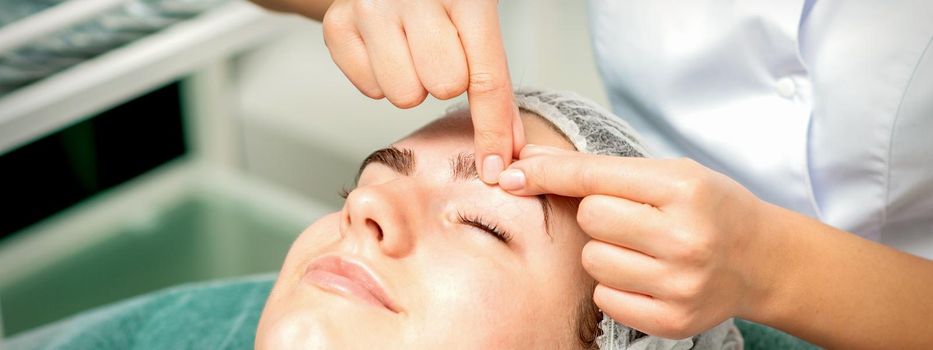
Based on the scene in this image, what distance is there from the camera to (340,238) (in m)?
1.16

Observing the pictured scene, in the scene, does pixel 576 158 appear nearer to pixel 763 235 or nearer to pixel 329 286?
pixel 763 235

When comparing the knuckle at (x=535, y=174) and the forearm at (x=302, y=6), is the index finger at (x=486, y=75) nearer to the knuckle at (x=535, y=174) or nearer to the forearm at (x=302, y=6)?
the knuckle at (x=535, y=174)

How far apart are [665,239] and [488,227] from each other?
261mm

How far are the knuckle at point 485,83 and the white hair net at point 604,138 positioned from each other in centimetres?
21

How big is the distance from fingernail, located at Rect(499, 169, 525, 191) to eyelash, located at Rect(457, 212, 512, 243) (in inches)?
2.0

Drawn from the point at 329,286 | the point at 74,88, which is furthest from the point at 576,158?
the point at 74,88

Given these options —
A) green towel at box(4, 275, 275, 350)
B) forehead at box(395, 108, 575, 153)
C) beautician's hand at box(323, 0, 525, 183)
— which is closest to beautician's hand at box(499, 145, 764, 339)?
beautician's hand at box(323, 0, 525, 183)

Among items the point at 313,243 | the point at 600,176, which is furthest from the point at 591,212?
the point at 313,243

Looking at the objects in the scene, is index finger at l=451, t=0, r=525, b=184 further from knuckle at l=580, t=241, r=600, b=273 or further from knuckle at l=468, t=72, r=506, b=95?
knuckle at l=580, t=241, r=600, b=273

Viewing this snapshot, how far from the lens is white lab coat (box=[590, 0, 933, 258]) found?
1168 millimetres

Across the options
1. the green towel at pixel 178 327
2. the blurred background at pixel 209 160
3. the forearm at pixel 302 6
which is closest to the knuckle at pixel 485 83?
the forearm at pixel 302 6

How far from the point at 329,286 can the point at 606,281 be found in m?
0.31

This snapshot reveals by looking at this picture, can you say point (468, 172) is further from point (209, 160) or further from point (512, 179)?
point (209, 160)

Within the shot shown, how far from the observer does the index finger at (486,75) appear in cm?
103
